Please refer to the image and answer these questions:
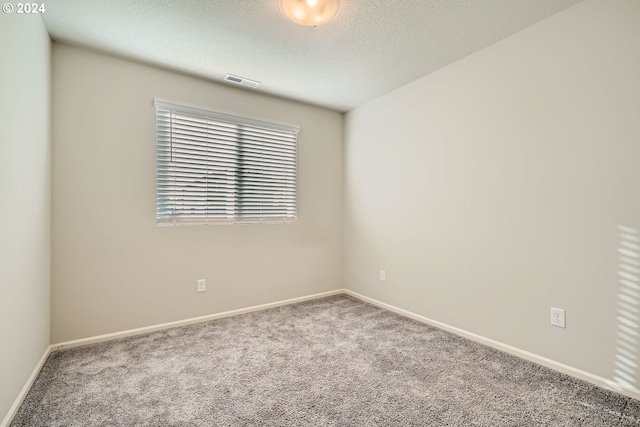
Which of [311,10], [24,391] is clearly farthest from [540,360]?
[24,391]

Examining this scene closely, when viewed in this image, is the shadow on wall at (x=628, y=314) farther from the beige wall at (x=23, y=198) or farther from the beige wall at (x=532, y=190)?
the beige wall at (x=23, y=198)

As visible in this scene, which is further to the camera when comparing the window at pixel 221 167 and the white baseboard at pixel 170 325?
the window at pixel 221 167

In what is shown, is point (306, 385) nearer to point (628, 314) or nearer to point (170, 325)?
point (170, 325)

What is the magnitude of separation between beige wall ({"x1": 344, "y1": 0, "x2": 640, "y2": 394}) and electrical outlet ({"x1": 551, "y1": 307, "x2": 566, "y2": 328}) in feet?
0.13

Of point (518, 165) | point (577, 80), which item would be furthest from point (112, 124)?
point (577, 80)

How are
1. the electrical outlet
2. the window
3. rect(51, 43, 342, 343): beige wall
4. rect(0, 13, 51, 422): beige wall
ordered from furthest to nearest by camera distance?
the window < rect(51, 43, 342, 343): beige wall < the electrical outlet < rect(0, 13, 51, 422): beige wall

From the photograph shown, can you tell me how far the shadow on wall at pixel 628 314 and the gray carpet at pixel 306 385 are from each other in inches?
5.8

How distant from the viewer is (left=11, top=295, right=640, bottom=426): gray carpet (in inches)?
61.6

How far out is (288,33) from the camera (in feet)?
7.35

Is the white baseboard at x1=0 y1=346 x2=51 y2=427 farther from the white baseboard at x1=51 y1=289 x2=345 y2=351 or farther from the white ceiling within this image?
the white ceiling

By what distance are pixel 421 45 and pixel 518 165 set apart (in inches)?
47.7

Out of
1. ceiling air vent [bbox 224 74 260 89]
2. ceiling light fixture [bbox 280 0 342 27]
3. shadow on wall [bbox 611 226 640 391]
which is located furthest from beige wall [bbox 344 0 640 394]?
ceiling air vent [bbox 224 74 260 89]

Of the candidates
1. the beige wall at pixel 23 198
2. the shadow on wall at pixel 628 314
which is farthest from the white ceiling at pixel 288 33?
the shadow on wall at pixel 628 314

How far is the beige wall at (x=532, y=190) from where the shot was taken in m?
1.79
